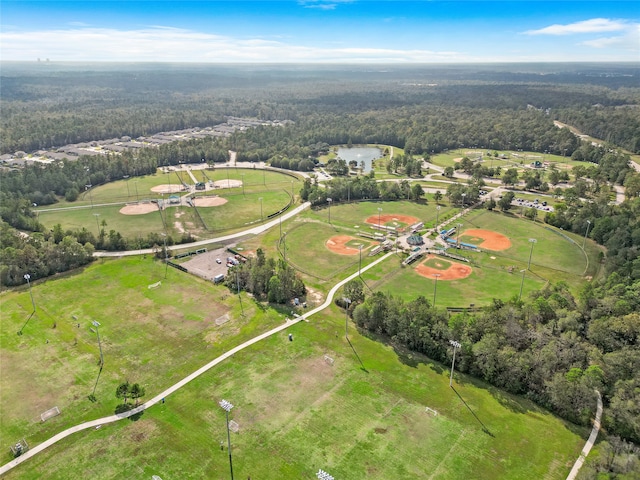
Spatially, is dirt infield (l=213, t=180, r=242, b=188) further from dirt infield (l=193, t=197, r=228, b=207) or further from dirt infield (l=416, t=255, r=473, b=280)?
dirt infield (l=416, t=255, r=473, b=280)

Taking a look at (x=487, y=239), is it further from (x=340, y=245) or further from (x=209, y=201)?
(x=209, y=201)

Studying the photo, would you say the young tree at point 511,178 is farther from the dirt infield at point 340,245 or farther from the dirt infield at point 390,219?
the dirt infield at point 340,245

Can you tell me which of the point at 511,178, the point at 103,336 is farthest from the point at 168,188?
the point at 511,178

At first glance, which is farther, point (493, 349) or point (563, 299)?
point (563, 299)

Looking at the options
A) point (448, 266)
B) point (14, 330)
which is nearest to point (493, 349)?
point (448, 266)

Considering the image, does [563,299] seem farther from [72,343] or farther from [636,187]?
[636,187]

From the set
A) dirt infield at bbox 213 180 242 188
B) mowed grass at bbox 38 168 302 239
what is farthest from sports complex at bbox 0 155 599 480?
dirt infield at bbox 213 180 242 188

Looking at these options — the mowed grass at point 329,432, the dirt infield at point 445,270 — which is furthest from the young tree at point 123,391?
the dirt infield at point 445,270
